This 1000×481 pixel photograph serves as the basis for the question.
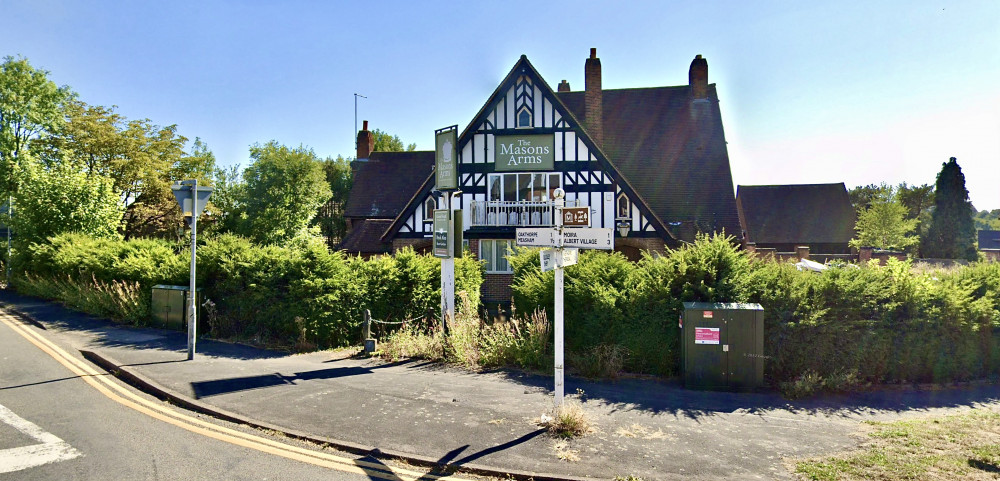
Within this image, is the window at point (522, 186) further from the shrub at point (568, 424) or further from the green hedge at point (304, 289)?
the shrub at point (568, 424)

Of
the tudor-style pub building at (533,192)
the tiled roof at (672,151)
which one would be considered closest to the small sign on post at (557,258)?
the tudor-style pub building at (533,192)

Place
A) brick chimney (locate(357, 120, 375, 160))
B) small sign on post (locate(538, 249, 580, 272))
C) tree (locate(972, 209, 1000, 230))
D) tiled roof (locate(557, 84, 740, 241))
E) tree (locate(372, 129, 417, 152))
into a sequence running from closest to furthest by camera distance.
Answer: small sign on post (locate(538, 249, 580, 272))
tiled roof (locate(557, 84, 740, 241))
brick chimney (locate(357, 120, 375, 160))
tree (locate(372, 129, 417, 152))
tree (locate(972, 209, 1000, 230))

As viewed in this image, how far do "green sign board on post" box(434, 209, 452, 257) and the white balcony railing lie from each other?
8753 mm

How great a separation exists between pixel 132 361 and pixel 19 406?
2473 millimetres

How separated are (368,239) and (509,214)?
850cm

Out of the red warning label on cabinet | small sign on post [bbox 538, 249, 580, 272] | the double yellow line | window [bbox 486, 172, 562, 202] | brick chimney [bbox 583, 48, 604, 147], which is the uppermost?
brick chimney [bbox 583, 48, 604, 147]

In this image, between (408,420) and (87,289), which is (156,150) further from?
(408,420)

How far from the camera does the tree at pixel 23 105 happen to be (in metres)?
33.5

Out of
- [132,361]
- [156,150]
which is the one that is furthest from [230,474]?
[156,150]

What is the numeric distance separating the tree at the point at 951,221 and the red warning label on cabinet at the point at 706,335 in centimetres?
4101

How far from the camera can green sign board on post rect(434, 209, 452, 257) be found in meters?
11.8

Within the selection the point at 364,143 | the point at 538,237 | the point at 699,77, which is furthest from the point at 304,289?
the point at 364,143

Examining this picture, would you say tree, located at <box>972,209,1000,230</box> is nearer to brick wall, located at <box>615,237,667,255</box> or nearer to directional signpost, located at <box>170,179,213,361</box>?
brick wall, located at <box>615,237,667,255</box>

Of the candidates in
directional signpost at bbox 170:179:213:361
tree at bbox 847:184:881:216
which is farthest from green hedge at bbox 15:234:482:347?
tree at bbox 847:184:881:216
